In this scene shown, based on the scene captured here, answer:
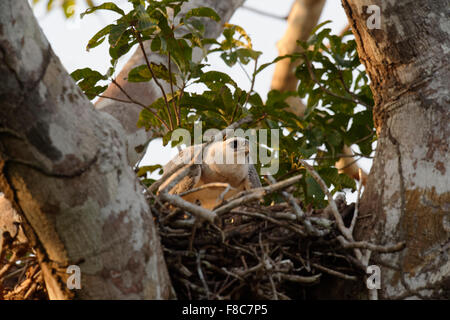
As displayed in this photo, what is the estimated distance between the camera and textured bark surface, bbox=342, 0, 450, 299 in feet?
7.64

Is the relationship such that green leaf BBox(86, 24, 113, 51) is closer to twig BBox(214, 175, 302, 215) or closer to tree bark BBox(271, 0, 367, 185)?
twig BBox(214, 175, 302, 215)

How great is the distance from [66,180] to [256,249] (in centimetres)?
84

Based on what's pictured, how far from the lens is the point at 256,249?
2346mm

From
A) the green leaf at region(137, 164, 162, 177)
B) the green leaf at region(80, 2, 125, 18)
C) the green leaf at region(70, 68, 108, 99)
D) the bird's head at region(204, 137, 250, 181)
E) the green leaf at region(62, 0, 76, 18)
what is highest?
the green leaf at region(62, 0, 76, 18)

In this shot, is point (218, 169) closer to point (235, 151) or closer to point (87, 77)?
point (235, 151)

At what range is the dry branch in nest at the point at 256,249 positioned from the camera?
7.23ft

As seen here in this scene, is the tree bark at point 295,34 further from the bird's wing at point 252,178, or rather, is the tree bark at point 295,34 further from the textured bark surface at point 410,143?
the textured bark surface at point 410,143

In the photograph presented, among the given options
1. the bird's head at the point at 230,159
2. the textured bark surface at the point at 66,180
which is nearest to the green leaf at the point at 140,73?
the bird's head at the point at 230,159

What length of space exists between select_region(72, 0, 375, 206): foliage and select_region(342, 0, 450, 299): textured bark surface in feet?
2.01

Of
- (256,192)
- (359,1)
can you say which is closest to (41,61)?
→ (256,192)

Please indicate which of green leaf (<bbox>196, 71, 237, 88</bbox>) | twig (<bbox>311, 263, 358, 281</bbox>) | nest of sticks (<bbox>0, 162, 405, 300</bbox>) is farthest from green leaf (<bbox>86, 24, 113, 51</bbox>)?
twig (<bbox>311, 263, 358, 281</bbox>)

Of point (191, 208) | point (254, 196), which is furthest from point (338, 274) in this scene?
point (191, 208)

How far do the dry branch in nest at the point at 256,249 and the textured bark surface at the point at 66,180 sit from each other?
7.1 inches
